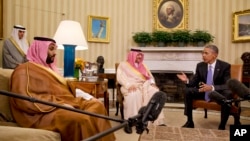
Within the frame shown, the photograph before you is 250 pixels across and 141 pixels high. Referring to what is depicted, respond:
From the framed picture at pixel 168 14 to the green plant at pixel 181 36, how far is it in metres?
0.32

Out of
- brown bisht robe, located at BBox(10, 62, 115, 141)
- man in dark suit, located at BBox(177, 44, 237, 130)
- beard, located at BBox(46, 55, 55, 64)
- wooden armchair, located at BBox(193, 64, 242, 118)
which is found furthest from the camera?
man in dark suit, located at BBox(177, 44, 237, 130)

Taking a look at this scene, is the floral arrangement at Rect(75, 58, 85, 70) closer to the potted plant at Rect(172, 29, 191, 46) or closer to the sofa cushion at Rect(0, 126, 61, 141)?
the sofa cushion at Rect(0, 126, 61, 141)

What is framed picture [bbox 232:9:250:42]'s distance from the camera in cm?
582

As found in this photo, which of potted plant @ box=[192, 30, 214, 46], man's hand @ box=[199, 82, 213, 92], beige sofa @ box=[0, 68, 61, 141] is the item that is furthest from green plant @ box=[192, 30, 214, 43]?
beige sofa @ box=[0, 68, 61, 141]

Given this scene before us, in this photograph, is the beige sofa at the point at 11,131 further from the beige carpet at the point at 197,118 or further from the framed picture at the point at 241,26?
the framed picture at the point at 241,26

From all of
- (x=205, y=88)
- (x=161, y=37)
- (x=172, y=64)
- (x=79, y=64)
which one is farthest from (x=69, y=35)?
(x=172, y=64)

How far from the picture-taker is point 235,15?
5934mm

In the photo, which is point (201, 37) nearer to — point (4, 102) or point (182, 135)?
point (182, 135)

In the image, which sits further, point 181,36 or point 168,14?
point 168,14

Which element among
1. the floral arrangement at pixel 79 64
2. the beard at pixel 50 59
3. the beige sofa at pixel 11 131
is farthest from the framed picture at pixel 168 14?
the beige sofa at pixel 11 131

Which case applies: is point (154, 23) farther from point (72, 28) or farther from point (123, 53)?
point (72, 28)

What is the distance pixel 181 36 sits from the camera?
598 centimetres

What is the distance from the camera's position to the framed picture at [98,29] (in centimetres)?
614

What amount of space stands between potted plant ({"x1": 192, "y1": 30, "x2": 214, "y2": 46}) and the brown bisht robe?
4.29 m
